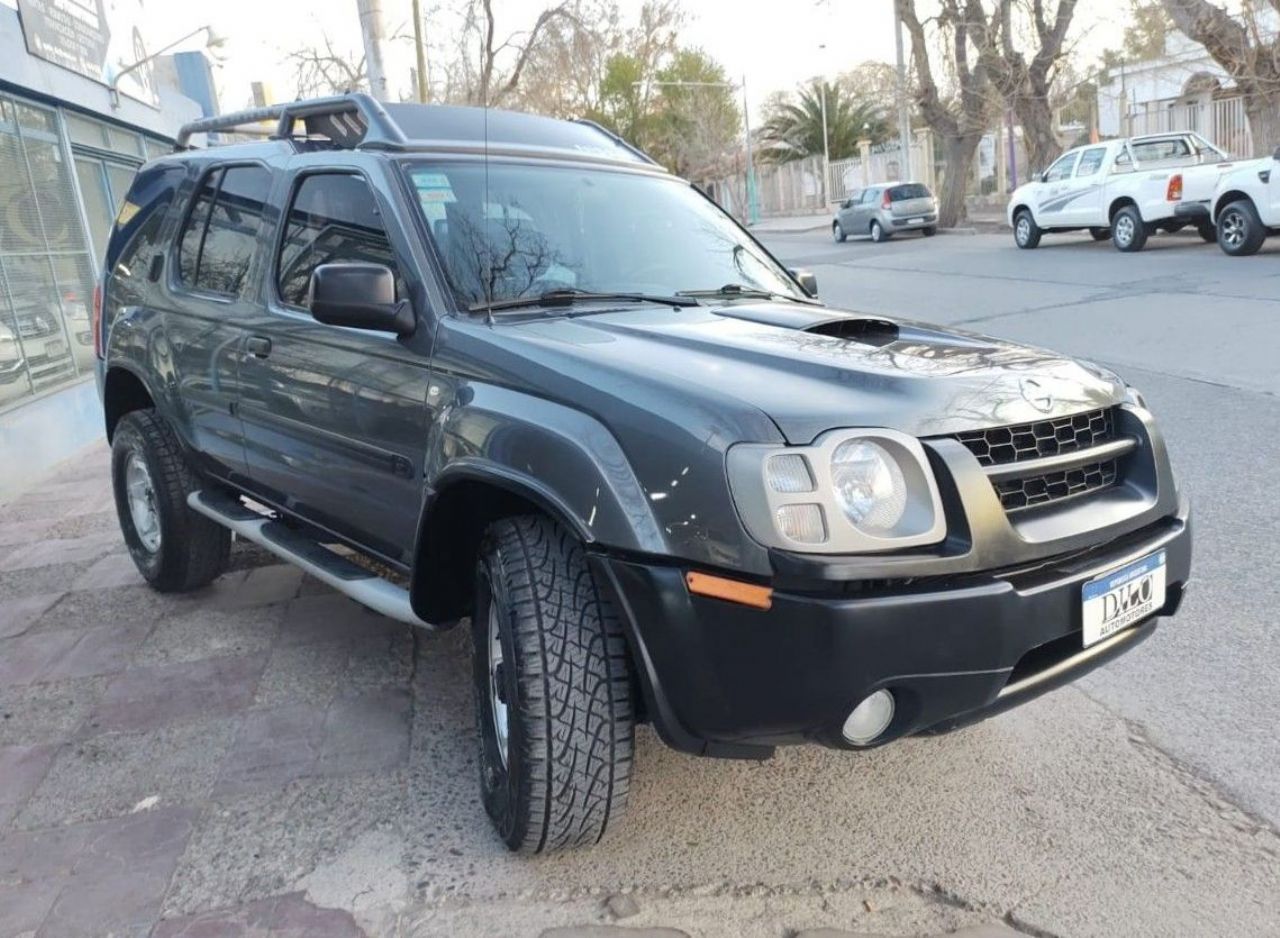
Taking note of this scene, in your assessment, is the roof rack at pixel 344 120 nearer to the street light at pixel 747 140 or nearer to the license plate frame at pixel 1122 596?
the license plate frame at pixel 1122 596

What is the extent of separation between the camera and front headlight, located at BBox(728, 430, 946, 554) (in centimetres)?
218

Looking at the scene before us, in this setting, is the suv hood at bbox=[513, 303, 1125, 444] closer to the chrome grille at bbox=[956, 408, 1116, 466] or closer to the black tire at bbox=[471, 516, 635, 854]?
the chrome grille at bbox=[956, 408, 1116, 466]

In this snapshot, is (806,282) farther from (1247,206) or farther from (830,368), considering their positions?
(1247,206)

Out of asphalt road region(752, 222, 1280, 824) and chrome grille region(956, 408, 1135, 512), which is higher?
chrome grille region(956, 408, 1135, 512)

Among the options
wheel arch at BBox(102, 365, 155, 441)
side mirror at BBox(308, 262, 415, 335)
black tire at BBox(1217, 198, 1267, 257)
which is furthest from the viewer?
black tire at BBox(1217, 198, 1267, 257)

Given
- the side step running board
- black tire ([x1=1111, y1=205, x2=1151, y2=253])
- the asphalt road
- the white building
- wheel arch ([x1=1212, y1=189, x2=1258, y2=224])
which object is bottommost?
the asphalt road

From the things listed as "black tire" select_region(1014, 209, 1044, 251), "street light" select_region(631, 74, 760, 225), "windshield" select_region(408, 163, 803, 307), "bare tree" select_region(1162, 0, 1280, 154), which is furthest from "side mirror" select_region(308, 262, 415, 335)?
"street light" select_region(631, 74, 760, 225)

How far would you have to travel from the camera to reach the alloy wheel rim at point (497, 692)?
2.75 meters

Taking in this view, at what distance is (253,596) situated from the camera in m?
4.96

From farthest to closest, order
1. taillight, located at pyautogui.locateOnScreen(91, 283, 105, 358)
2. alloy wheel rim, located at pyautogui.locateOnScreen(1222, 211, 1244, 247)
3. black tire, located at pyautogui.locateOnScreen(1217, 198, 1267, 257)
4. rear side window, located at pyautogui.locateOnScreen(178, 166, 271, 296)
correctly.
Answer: alloy wheel rim, located at pyautogui.locateOnScreen(1222, 211, 1244, 247) → black tire, located at pyautogui.locateOnScreen(1217, 198, 1267, 257) → taillight, located at pyautogui.locateOnScreen(91, 283, 105, 358) → rear side window, located at pyautogui.locateOnScreen(178, 166, 271, 296)

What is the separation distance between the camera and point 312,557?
12.1 ft

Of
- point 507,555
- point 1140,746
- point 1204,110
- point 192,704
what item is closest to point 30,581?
point 192,704

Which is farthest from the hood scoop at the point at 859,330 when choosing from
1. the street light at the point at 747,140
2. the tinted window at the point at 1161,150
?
the street light at the point at 747,140

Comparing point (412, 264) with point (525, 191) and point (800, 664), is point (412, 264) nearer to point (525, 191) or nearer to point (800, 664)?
point (525, 191)
